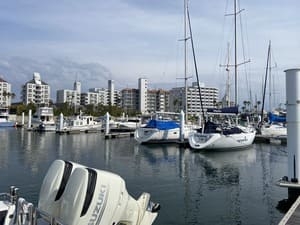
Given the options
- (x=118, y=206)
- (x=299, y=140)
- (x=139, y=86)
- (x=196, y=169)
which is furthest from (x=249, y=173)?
(x=139, y=86)

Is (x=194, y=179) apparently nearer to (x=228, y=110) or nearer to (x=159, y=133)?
(x=228, y=110)

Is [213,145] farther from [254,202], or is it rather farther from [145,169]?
[254,202]

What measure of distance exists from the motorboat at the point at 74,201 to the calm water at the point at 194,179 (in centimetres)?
540

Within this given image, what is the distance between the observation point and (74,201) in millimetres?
6582

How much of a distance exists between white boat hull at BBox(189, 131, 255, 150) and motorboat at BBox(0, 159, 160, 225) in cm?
2628

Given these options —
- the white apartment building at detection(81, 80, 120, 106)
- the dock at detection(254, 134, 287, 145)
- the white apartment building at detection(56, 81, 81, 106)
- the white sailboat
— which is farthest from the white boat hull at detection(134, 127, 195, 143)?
the white apartment building at detection(81, 80, 120, 106)

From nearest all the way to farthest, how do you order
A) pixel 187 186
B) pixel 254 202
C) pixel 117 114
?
1. pixel 254 202
2. pixel 187 186
3. pixel 117 114

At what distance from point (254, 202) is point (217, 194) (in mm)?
2244

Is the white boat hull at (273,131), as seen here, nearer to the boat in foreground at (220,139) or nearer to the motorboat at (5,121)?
the boat in foreground at (220,139)

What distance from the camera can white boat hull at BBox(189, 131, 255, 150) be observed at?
33.2 meters

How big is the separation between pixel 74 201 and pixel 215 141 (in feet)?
91.9

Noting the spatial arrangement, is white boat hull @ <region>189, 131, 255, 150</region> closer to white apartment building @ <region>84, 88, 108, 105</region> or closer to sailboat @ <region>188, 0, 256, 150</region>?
sailboat @ <region>188, 0, 256, 150</region>

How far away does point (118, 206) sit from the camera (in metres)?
7.25

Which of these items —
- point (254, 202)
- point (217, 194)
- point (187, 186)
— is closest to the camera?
point (254, 202)
